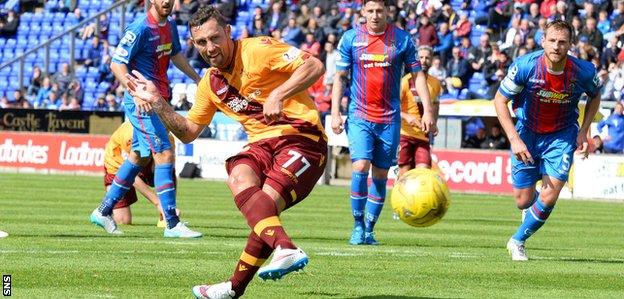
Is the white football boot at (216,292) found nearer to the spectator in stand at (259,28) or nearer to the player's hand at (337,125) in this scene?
the player's hand at (337,125)

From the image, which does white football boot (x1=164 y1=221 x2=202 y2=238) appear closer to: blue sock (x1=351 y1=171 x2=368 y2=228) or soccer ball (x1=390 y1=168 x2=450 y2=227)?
blue sock (x1=351 y1=171 x2=368 y2=228)

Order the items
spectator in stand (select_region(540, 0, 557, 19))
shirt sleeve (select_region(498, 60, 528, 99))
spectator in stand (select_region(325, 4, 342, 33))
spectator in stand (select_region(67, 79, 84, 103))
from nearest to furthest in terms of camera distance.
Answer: shirt sleeve (select_region(498, 60, 528, 99))
spectator in stand (select_region(540, 0, 557, 19))
spectator in stand (select_region(325, 4, 342, 33))
spectator in stand (select_region(67, 79, 84, 103))

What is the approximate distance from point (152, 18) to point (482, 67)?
57.7ft

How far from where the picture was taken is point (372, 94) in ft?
45.5

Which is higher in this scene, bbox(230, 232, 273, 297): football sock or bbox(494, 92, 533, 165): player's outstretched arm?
bbox(230, 232, 273, 297): football sock

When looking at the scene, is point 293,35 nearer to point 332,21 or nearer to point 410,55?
point 332,21

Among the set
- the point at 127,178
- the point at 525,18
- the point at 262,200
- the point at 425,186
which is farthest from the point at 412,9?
the point at 262,200

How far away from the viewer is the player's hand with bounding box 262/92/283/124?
→ 8.43 m

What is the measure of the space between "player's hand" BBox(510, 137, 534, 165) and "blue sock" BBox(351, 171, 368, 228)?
8.07 feet

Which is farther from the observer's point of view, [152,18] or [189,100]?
[189,100]

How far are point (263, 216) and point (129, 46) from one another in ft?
19.4

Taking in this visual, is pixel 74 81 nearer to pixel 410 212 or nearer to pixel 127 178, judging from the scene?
pixel 127 178

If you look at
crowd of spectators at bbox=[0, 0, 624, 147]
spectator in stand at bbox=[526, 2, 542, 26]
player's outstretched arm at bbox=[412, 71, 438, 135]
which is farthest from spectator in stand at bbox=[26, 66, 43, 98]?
player's outstretched arm at bbox=[412, 71, 438, 135]

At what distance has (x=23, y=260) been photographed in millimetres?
10664
